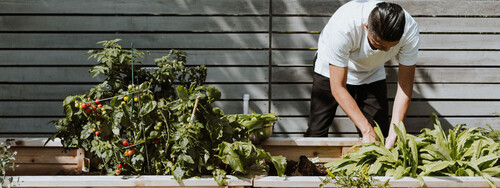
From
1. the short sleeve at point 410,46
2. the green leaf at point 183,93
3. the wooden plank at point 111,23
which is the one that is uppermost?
the wooden plank at point 111,23

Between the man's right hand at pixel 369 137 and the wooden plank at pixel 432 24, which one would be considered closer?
the man's right hand at pixel 369 137

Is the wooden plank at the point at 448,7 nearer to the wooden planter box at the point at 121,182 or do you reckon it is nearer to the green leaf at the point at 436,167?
the green leaf at the point at 436,167

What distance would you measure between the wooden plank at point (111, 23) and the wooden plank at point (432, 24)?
18.7 inches

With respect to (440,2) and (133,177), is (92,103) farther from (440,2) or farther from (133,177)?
(440,2)

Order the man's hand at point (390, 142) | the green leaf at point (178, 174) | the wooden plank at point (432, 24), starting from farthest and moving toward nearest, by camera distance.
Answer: the wooden plank at point (432, 24) < the man's hand at point (390, 142) < the green leaf at point (178, 174)

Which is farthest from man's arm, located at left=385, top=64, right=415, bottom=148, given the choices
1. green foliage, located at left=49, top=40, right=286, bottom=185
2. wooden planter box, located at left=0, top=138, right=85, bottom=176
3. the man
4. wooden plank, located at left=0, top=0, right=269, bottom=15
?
wooden planter box, located at left=0, top=138, right=85, bottom=176

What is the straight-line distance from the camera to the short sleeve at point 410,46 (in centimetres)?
276

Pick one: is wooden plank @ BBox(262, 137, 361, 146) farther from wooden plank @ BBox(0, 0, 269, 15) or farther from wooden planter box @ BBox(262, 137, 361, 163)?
wooden plank @ BBox(0, 0, 269, 15)

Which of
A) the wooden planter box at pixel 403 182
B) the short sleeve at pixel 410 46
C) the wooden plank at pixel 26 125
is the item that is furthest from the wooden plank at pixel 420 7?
the wooden plank at pixel 26 125

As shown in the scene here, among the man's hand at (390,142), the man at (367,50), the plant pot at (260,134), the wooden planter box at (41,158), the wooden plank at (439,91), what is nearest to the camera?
the man at (367,50)

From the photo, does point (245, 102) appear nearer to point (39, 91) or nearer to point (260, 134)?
point (260, 134)

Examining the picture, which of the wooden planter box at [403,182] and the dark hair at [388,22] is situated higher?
the dark hair at [388,22]

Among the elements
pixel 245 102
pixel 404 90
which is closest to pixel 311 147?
pixel 404 90

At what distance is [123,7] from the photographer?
3.91 metres
